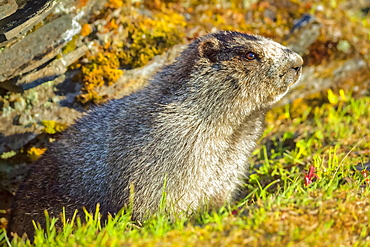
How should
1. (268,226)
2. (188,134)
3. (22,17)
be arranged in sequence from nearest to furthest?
(268,226), (188,134), (22,17)

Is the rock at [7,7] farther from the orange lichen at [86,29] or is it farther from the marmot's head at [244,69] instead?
the marmot's head at [244,69]

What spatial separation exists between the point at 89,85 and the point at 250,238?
169 inches

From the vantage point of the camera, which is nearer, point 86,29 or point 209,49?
point 209,49

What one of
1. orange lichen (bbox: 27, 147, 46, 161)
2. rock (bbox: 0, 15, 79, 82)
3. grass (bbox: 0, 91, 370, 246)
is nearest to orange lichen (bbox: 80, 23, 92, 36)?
rock (bbox: 0, 15, 79, 82)

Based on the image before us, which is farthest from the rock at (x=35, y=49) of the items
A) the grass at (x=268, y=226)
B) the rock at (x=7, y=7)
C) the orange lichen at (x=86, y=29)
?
the grass at (x=268, y=226)

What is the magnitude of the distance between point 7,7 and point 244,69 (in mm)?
2818

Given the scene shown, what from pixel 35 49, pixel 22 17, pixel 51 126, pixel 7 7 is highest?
pixel 7 7

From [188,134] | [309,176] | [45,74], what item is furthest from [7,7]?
[309,176]

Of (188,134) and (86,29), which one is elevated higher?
(86,29)

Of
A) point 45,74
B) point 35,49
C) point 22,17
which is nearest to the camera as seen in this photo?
point 22,17

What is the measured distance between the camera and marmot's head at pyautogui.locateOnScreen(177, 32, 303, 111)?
17.5 feet

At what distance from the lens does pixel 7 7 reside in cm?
505

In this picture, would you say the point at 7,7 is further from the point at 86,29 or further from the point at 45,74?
the point at 86,29

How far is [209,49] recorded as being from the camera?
5410 millimetres
